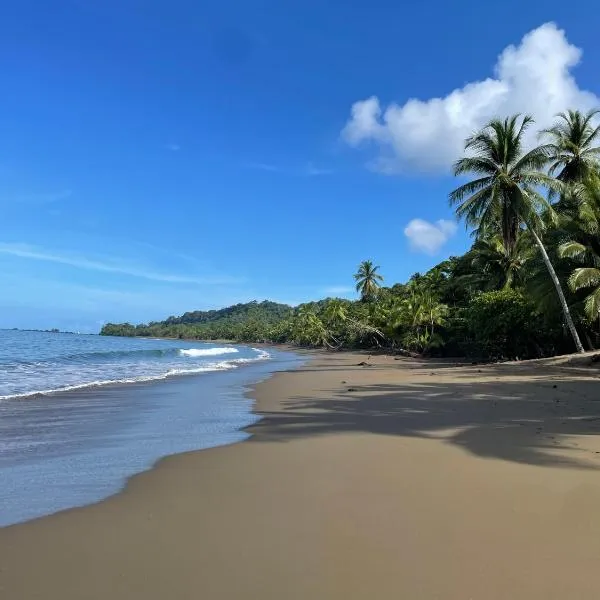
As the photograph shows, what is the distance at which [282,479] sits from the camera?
618cm

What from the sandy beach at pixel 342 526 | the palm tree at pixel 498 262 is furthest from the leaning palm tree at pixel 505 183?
the sandy beach at pixel 342 526

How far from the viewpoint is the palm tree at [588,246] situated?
2117 centimetres

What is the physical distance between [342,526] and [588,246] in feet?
72.6

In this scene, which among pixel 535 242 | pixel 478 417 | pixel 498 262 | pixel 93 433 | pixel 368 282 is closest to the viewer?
pixel 93 433

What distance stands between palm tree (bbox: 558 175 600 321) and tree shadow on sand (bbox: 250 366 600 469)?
21.1ft

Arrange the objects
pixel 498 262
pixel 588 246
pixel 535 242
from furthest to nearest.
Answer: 1. pixel 498 262
2. pixel 535 242
3. pixel 588 246

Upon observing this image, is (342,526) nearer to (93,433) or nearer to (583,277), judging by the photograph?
(93,433)

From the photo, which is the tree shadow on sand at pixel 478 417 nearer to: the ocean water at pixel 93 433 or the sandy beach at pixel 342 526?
the sandy beach at pixel 342 526

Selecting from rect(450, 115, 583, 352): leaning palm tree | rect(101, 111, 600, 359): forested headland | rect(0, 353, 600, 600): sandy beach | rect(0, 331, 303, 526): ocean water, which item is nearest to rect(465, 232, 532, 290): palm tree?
rect(101, 111, 600, 359): forested headland

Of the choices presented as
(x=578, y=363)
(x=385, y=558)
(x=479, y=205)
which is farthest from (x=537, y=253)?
(x=385, y=558)

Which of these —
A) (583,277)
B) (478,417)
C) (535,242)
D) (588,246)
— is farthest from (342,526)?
(535,242)

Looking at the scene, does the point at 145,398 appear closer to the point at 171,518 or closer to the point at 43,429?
the point at 43,429

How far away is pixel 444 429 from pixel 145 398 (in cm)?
964

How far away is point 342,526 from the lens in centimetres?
453
